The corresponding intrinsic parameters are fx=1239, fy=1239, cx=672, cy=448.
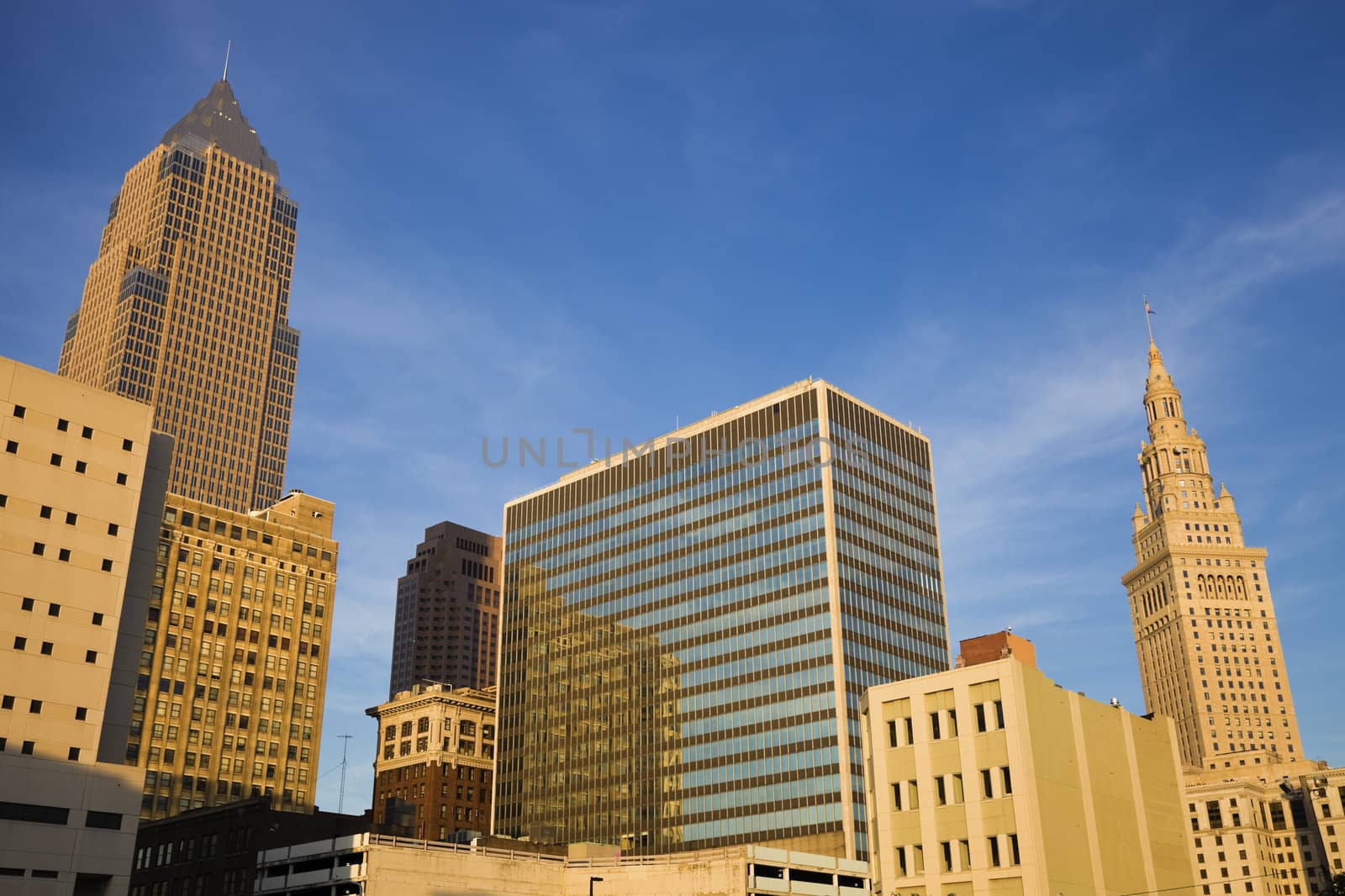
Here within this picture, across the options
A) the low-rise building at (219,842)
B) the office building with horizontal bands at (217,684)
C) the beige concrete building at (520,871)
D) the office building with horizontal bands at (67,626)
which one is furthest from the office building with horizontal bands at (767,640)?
the office building with horizontal bands at (67,626)

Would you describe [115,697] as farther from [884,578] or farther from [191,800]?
[884,578]

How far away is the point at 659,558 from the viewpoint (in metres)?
200

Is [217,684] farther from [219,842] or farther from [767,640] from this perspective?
[767,640]

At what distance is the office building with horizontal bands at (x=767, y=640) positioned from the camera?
16800 centimetres

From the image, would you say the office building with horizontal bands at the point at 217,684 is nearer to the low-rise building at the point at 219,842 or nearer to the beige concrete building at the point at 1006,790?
the low-rise building at the point at 219,842

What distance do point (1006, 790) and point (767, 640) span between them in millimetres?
97250

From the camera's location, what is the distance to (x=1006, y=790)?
81.9 meters

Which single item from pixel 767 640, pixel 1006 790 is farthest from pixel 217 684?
pixel 1006 790

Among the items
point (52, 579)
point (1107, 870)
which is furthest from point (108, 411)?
point (1107, 870)

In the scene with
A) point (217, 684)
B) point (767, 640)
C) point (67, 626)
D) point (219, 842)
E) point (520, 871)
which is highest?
point (767, 640)

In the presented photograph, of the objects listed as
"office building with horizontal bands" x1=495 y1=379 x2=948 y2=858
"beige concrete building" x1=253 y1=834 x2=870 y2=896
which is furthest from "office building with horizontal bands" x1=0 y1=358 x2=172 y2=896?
"office building with horizontal bands" x1=495 y1=379 x2=948 y2=858

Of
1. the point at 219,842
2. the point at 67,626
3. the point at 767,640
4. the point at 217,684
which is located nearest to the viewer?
the point at 67,626

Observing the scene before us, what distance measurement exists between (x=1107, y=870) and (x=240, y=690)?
14114cm

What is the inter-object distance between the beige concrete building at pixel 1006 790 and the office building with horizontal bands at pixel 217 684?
12303 cm
